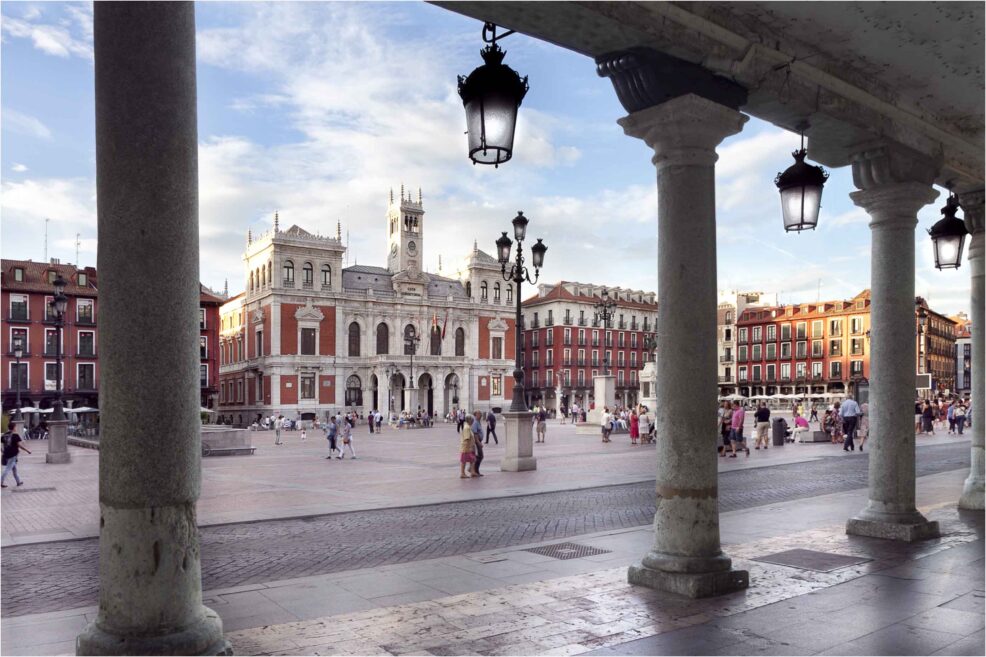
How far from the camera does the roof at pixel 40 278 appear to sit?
2076 inches

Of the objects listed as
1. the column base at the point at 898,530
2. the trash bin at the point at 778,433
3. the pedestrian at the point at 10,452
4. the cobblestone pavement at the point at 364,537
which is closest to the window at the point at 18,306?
the pedestrian at the point at 10,452

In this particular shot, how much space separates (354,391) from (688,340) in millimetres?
66013

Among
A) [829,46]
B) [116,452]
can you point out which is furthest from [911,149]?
[116,452]

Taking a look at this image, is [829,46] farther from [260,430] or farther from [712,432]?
[260,430]

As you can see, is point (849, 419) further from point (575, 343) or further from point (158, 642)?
point (575, 343)

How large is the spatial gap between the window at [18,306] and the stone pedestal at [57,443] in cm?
3513

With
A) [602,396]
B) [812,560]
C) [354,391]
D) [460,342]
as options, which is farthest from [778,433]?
[460,342]

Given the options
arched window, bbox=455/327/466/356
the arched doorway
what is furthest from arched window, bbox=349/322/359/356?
arched window, bbox=455/327/466/356

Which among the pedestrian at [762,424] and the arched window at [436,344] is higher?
the arched window at [436,344]

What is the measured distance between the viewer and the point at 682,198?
5.50 meters

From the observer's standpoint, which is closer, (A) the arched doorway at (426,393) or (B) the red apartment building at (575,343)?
(A) the arched doorway at (426,393)

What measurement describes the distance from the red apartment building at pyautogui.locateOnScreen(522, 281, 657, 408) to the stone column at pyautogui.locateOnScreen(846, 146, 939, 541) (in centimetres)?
7417

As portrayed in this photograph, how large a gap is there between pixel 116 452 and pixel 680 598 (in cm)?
385

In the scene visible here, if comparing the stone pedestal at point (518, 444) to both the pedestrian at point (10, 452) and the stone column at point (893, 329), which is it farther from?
the pedestrian at point (10, 452)
